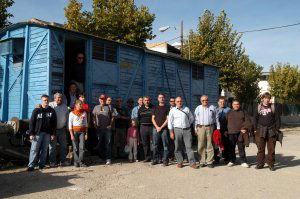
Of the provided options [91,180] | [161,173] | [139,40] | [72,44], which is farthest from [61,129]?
[139,40]

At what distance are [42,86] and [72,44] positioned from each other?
2.36 meters

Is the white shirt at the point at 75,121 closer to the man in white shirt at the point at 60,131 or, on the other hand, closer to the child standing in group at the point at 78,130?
the child standing in group at the point at 78,130

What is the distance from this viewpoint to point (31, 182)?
262 inches

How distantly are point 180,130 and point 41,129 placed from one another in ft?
11.1

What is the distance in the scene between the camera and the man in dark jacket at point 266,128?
325 inches

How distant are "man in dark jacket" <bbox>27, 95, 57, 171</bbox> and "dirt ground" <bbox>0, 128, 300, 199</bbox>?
1.57ft

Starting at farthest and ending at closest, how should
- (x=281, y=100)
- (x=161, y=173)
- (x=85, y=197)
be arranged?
1. (x=281, y=100)
2. (x=161, y=173)
3. (x=85, y=197)

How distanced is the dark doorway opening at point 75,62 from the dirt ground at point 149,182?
3419 millimetres

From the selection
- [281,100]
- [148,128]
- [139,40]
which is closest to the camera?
[148,128]

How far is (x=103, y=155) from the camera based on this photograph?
30.5 ft

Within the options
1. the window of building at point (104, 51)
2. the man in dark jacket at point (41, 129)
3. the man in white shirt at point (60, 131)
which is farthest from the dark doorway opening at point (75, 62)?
the man in dark jacket at point (41, 129)

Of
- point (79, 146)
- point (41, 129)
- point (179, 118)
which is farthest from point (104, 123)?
point (179, 118)

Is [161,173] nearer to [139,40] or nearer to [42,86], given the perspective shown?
[42,86]

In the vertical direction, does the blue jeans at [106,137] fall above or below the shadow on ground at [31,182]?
above
